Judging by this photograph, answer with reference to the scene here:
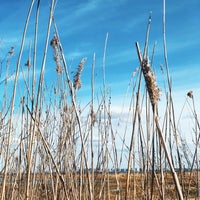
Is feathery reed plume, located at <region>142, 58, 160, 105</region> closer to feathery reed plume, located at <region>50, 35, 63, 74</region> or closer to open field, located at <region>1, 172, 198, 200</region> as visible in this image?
open field, located at <region>1, 172, 198, 200</region>

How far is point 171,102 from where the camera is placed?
1483mm

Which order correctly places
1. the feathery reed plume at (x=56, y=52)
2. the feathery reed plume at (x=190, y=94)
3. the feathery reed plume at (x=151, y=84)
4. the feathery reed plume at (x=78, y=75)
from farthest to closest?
the feathery reed plume at (x=190, y=94)
the feathery reed plume at (x=56, y=52)
the feathery reed plume at (x=78, y=75)
the feathery reed plume at (x=151, y=84)

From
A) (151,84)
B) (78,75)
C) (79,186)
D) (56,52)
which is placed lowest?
(79,186)

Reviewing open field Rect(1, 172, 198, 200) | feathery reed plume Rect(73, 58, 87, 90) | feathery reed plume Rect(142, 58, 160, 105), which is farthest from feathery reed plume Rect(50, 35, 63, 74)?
feathery reed plume Rect(142, 58, 160, 105)

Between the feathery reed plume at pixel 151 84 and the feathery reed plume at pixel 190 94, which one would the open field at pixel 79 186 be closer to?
the feathery reed plume at pixel 190 94

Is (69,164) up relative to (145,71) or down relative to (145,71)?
down

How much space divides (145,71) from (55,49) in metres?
0.97

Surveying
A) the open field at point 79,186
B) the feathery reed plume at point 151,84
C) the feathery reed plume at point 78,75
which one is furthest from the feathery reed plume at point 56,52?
the feathery reed plume at point 151,84

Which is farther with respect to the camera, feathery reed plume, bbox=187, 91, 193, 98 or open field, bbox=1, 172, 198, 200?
feathery reed plume, bbox=187, 91, 193, 98

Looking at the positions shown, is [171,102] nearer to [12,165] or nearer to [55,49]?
[55,49]

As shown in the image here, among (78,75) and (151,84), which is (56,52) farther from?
(151,84)

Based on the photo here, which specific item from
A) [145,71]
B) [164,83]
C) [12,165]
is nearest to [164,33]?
[145,71]

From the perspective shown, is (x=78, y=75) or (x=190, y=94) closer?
(x=78, y=75)

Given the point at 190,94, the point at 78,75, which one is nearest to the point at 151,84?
the point at 78,75
